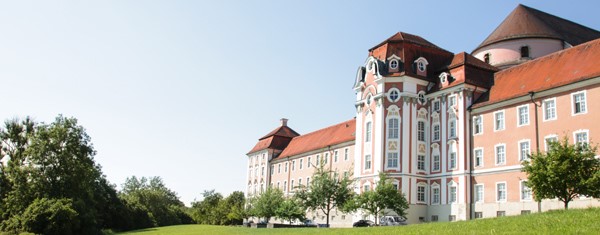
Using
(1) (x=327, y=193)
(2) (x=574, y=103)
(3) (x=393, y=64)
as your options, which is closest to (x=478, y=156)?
(2) (x=574, y=103)

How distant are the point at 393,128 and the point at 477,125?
666 cm

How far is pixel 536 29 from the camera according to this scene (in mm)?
49938

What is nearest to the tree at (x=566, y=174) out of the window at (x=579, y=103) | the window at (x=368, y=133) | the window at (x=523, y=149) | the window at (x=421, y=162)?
the window at (x=579, y=103)

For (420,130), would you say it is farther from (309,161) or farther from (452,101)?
(309,161)

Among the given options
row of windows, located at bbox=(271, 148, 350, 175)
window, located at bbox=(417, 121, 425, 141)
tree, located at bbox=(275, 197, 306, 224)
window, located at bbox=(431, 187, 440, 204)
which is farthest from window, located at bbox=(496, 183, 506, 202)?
row of windows, located at bbox=(271, 148, 350, 175)

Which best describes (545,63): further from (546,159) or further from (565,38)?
(546,159)

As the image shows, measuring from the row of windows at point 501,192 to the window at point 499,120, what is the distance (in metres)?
3.91

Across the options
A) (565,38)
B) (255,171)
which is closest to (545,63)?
(565,38)

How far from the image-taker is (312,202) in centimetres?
4553

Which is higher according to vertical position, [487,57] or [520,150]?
[487,57]

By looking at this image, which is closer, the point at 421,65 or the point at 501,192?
the point at 501,192

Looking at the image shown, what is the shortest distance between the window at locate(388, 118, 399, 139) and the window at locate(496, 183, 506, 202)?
30.3 ft

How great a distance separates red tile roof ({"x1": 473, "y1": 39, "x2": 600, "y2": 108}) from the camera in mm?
35906

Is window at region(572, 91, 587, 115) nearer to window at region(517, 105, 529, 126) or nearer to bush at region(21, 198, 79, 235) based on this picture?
window at region(517, 105, 529, 126)
